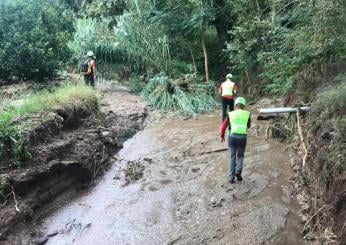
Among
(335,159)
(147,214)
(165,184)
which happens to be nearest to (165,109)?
(165,184)

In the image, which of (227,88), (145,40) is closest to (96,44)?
(145,40)

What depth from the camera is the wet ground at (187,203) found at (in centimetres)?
778

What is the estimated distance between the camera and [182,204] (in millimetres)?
8945

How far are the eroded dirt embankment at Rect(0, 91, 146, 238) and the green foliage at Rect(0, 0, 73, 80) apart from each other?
4.06 metres

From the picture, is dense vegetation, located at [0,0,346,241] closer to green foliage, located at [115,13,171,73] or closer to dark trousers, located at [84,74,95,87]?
green foliage, located at [115,13,171,73]

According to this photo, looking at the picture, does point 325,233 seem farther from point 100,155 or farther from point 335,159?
point 100,155

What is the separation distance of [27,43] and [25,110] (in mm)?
→ 6591

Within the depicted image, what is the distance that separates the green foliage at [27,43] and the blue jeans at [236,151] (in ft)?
31.4

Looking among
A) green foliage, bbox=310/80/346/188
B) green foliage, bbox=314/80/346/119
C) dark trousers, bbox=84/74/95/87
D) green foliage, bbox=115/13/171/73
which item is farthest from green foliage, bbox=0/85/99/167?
green foliage, bbox=115/13/171/73

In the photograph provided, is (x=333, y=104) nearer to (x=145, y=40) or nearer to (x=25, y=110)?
(x=25, y=110)

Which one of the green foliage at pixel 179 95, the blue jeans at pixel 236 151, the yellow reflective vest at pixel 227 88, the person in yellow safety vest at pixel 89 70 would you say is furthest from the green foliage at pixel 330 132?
the person in yellow safety vest at pixel 89 70

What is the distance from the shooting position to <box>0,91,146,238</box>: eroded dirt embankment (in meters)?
8.41

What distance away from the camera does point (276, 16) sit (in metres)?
15.7

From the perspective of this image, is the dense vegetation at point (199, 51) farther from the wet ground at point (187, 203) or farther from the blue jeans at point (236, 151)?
the blue jeans at point (236, 151)
